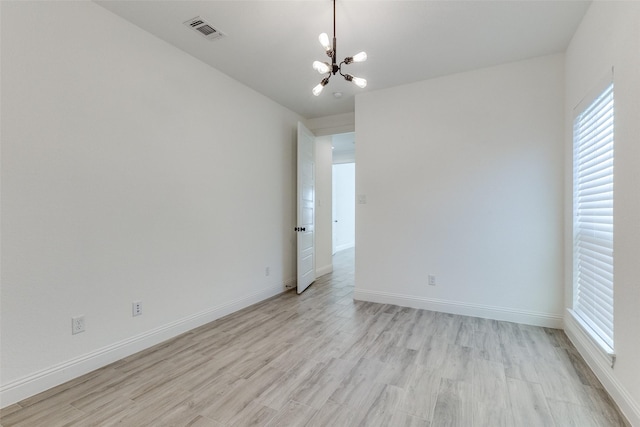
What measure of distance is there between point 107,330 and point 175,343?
58 centimetres

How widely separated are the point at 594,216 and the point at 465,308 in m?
1.58

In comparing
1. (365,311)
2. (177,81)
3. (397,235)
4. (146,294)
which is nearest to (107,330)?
(146,294)

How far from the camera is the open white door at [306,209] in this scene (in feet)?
14.1

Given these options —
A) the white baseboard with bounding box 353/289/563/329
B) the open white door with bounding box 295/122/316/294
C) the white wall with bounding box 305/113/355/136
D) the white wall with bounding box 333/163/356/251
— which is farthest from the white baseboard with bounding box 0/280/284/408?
the white wall with bounding box 333/163/356/251

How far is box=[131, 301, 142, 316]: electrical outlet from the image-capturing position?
2449 mm

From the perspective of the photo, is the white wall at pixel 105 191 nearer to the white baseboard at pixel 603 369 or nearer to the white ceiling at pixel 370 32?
the white ceiling at pixel 370 32

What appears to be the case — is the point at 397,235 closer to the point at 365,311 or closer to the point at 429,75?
the point at 365,311

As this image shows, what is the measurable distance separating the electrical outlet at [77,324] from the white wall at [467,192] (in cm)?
292

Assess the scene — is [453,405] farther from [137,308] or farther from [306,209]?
[306,209]

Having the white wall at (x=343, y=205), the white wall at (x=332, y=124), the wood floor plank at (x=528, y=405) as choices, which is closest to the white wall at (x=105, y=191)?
the white wall at (x=332, y=124)

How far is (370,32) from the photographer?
2.56 metres

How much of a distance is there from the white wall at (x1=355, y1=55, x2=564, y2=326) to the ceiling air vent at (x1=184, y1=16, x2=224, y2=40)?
6.57ft

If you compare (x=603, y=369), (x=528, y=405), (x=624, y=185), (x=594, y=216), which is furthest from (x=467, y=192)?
(x=528, y=405)

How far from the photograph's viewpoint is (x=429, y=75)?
3.40 meters
